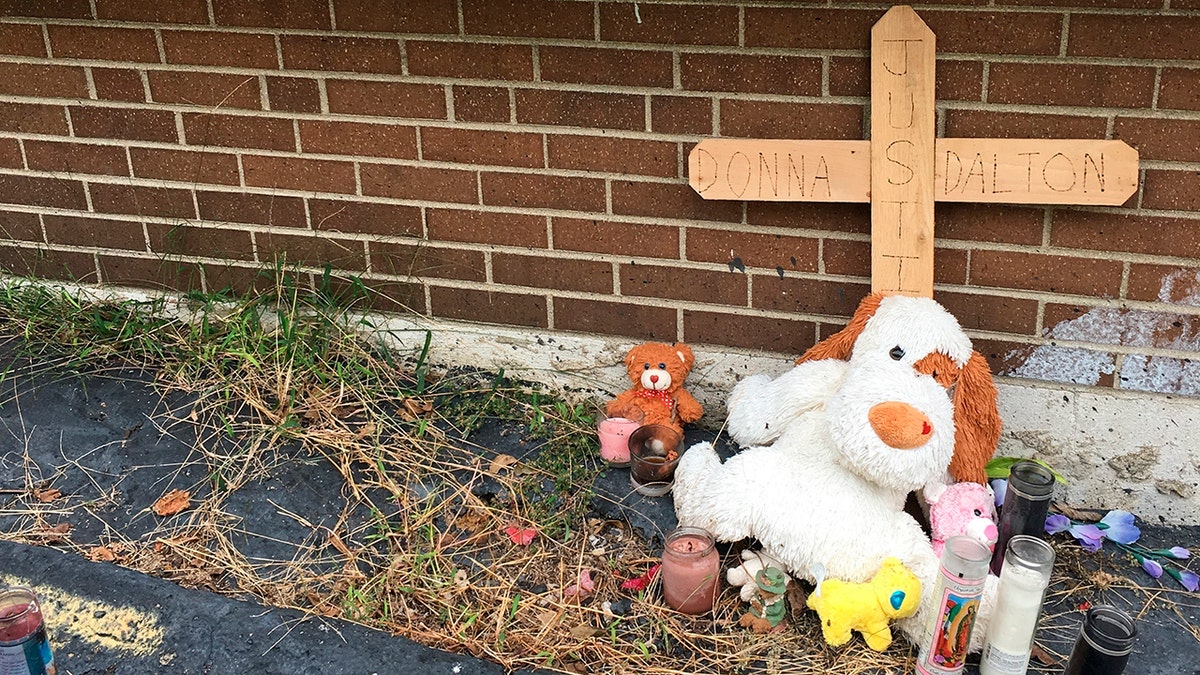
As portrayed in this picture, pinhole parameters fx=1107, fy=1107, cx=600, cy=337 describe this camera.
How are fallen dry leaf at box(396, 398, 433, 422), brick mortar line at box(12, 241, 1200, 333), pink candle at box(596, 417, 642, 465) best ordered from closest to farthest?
brick mortar line at box(12, 241, 1200, 333)
pink candle at box(596, 417, 642, 465)
fallen dry leaf at box(396, 398, 433, 422)

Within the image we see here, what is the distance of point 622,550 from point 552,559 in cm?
18

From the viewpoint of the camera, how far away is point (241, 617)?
2.59 m

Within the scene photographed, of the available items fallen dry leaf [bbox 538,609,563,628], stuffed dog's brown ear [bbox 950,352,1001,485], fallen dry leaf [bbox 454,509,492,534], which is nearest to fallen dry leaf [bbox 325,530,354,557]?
fallen dry leaf [bbox 454,509,492,534]

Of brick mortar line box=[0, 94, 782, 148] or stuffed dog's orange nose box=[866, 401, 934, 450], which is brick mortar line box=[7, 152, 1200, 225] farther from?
stuffed dog's orange nose box=[866, 401, 934, 450]

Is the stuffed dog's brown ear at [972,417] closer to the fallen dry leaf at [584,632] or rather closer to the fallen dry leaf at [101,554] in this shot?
the fallen dry leaf at [584,632]

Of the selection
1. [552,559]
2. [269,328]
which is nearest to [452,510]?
[552,559]

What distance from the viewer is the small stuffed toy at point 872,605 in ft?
8.00

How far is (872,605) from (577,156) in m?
1.39

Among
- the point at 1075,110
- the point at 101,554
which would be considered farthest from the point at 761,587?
the point at 101,554

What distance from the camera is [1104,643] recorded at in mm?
2209

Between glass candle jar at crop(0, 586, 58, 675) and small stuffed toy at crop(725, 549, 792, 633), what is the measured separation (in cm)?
149

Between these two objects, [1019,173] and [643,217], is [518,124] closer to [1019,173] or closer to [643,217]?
[643,217]

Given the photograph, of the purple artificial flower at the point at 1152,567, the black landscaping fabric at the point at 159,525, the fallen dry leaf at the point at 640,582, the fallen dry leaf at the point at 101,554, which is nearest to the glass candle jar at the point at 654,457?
the black landscaping fabric at the point at 159,525

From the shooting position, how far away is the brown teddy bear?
304 centimetres
